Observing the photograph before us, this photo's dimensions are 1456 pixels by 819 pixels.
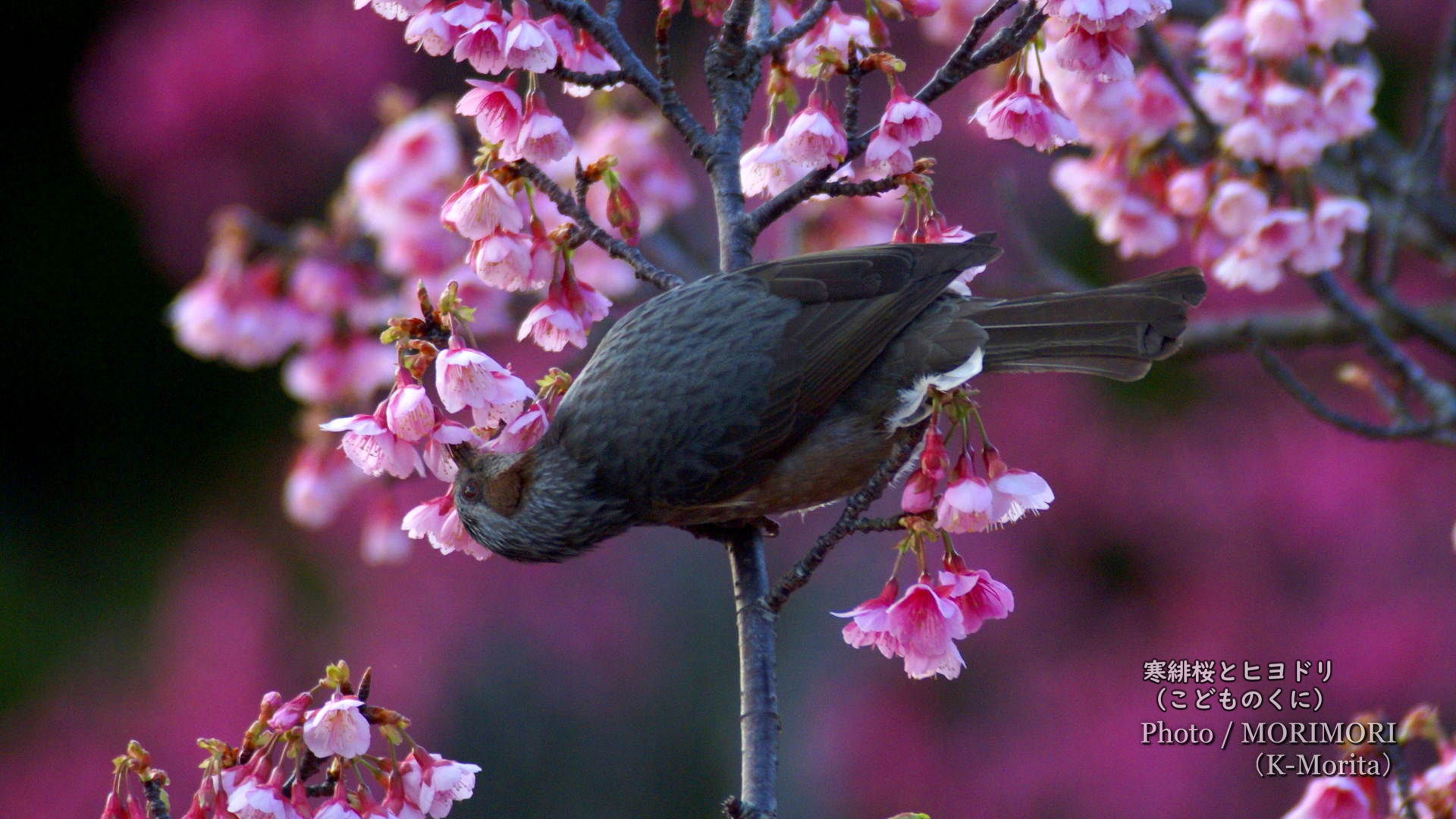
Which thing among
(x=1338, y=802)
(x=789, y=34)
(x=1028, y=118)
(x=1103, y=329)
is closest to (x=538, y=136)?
(x=789, y=34)

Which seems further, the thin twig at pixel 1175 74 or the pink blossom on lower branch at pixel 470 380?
the thin twig at pixel 1175 74

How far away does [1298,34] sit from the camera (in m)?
2.43

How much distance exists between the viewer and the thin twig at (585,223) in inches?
76.5

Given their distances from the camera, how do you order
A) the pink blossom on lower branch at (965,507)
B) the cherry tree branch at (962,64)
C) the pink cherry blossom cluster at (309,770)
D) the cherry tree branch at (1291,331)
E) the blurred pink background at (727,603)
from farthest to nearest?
1. the blurred pink background at (727,603)
2. the cherry tree branch at (1291,331)
3. the cherry tree branch at (962,64)
4. the pink blossom on lower branch at (965,507)
5. the pink cherry blossom cluster at (309,770)

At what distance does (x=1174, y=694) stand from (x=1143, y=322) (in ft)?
3.10

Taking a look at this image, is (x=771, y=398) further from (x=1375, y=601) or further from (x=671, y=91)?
(x=1375, y=601)

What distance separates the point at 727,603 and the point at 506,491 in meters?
3.28

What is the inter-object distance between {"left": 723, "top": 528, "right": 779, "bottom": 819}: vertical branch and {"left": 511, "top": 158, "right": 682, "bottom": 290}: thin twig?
0.52m

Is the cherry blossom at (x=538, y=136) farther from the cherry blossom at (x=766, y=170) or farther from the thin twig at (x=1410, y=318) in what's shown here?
the thin twig at (x=1410, y=318)

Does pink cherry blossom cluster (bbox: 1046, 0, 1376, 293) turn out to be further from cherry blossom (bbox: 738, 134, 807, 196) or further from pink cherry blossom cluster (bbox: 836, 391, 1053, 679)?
pink cherry blossom cluster (bbox: 836, 391, 1053, 679)

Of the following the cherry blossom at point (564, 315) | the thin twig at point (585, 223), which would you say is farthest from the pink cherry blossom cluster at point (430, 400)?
the thin twig at point (585, 223)

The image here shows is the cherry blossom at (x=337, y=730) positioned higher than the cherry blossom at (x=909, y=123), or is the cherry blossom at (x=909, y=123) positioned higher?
the cherry blossom at (x=909, y=123)

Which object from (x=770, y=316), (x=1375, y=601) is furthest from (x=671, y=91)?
(x=1375, y=601)

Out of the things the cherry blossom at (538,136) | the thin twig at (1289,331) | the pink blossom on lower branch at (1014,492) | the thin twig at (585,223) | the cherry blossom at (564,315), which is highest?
the thin twig at (1289,331)
